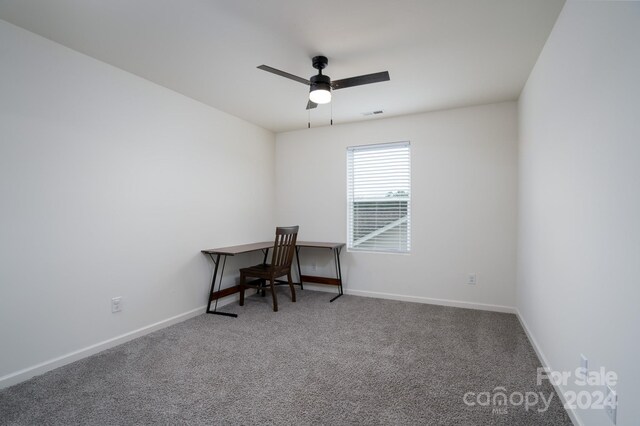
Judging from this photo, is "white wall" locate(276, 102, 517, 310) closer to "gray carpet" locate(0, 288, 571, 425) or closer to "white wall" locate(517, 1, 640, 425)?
"gray carpet" locate(0, 288, 571, 425)

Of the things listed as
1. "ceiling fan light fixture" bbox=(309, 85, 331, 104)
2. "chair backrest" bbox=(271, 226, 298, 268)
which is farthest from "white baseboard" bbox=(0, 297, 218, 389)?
"ceiling fan light fixture" bbox=(309, 85, 331, 104)

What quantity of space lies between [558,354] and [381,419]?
1.23m

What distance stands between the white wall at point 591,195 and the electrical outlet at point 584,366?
5 centimetres

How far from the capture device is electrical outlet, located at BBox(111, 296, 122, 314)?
2.70m

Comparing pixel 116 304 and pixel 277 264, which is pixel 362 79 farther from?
pixel 116 304

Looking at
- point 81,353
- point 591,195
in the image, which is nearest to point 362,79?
point 591,195

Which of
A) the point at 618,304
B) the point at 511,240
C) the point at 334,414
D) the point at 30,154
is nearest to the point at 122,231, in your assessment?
the point at 30,154

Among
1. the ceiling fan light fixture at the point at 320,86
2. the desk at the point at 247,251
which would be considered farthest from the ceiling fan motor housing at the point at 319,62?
the desk at the point at 247,251

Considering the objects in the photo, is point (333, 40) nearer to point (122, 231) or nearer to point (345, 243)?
point (122, 231)

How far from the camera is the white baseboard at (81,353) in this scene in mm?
2100

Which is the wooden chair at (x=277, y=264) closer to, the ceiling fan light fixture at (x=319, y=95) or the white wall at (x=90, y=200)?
the white wall at (x=90, y=200)

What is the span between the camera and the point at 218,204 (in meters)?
3.91

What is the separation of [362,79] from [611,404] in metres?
2.32

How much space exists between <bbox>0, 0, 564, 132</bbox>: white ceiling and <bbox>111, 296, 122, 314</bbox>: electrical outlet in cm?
207
